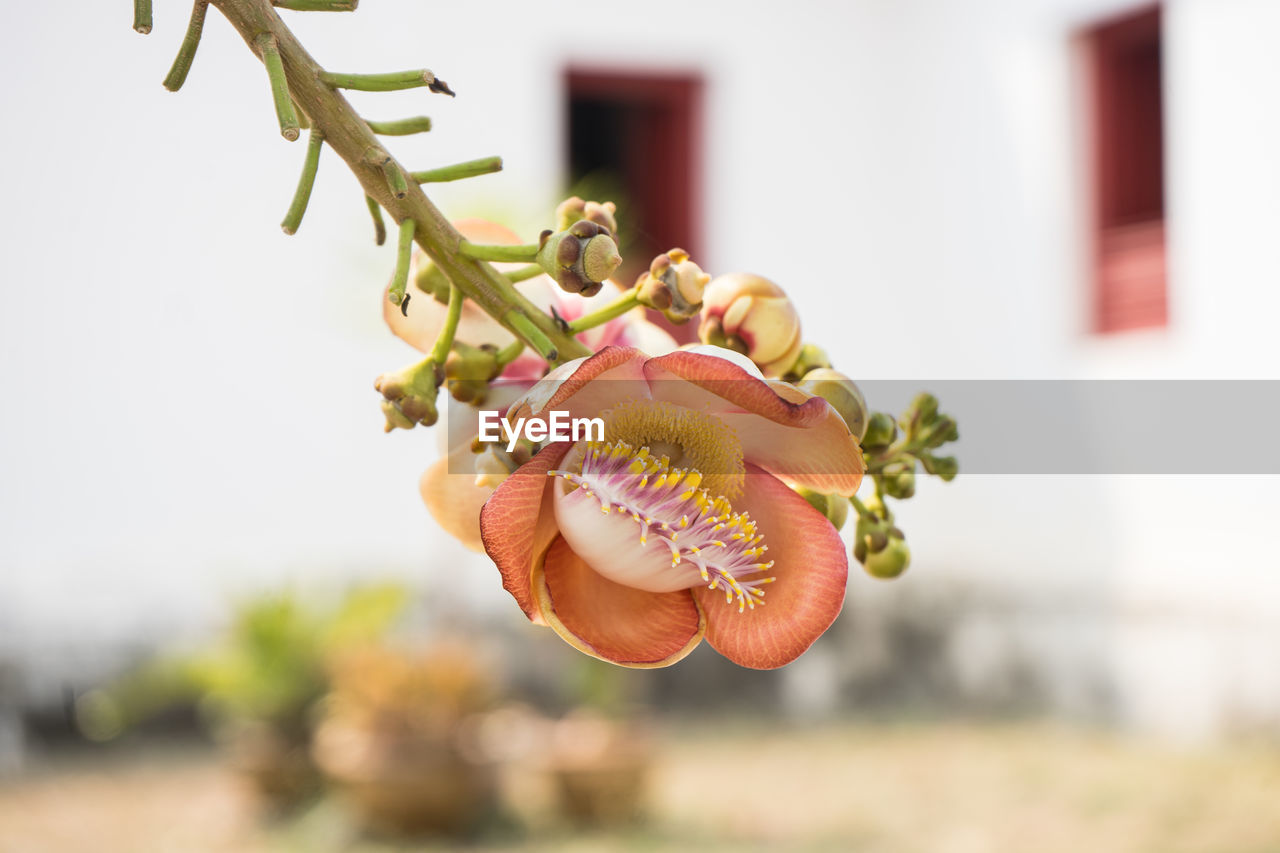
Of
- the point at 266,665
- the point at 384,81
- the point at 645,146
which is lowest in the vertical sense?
the point at 266,665

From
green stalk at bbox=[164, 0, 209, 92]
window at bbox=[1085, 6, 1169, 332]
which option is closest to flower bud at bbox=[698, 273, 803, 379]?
green stalk at bbox=[164, 0, 209, 92]

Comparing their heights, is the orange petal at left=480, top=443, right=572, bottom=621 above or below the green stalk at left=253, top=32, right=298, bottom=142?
below

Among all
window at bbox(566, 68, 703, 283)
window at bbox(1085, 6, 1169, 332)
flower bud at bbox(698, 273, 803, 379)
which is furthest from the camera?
window at bbox(566, 68, 703, 283)

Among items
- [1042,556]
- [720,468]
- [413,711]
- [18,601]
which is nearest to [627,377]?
[720,468]

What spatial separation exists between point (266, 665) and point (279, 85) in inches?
240

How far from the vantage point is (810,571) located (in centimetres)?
47

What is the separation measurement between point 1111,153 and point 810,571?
22.6 ft

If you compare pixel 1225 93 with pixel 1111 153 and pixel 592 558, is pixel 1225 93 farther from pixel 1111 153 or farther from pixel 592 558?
pixel 592 558

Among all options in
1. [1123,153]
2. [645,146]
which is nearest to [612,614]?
[1123,153]

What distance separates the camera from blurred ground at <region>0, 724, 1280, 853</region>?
18.9 feet

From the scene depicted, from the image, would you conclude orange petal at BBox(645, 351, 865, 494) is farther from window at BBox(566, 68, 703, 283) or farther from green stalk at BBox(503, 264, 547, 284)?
window at BBox(566, 68, 703, 283)

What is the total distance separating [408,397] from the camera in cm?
52

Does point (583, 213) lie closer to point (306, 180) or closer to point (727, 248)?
point (306, 180)

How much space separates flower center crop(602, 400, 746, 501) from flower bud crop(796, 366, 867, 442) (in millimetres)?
35
